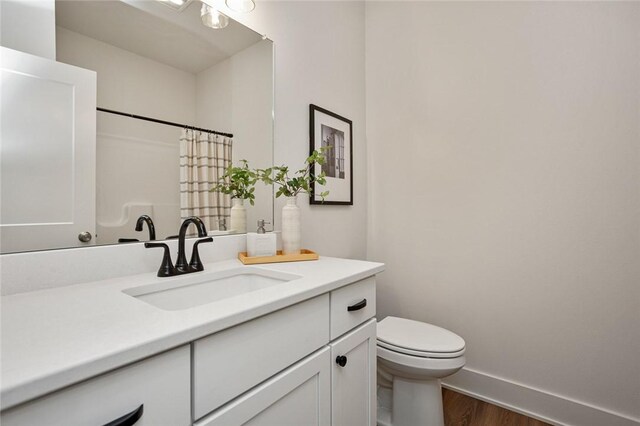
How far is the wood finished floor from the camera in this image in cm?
153

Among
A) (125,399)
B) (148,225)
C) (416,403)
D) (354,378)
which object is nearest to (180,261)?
(148,225)

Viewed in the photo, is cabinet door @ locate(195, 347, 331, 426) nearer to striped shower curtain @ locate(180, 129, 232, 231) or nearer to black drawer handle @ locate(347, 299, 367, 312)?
black drawer handle @ locate(347, 299, 367, 312)

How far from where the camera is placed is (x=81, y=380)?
415 mm

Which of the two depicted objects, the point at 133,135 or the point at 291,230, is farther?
the point at 291,230

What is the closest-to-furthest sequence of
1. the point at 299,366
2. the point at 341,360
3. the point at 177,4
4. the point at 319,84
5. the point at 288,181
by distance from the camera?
the point at 299,366 → the point at 341,360 → the point at 177,4 → the point at 288,181 → the point at 319,84

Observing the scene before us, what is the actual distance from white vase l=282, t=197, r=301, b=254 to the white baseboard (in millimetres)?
1340

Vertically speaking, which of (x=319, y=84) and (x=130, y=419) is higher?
(x=319, y=84)

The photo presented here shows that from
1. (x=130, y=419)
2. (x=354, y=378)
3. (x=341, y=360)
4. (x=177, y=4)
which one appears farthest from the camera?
(x=177, y=4)

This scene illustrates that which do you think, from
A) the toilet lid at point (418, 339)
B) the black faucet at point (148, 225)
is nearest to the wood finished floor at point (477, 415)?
the toilet lid at point (418, 339)

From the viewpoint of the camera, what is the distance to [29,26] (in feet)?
2.68

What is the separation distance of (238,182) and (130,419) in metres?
0.98

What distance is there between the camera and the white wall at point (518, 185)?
4.56 feet

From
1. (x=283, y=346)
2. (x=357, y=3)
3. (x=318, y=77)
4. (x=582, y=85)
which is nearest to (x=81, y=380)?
(x=283, y=346)

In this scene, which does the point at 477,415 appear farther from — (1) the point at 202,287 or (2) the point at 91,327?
(2) the point at 91,327
